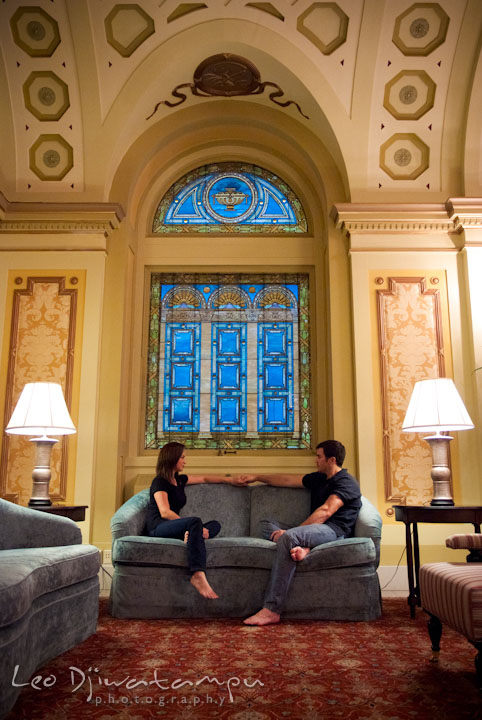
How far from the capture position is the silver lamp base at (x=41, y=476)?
153 inches

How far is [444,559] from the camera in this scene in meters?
4.52

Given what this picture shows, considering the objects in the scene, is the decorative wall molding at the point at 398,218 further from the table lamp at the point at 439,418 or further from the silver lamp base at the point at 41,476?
the silver lamp base at the point at 41,476

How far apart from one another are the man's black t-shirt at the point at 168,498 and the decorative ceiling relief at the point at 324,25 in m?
3.49

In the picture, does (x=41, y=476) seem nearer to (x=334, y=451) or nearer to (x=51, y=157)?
(x=334, y=451)

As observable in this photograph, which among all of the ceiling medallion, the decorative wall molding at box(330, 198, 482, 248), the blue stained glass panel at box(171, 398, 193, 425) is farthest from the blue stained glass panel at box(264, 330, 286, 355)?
the ceiling medallion

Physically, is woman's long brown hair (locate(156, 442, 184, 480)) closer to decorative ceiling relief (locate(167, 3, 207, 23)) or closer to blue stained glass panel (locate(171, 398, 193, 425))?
blue stained glass panel (locate(171, 398, 193, 425))

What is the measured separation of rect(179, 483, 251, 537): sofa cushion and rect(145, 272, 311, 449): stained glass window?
1.02m

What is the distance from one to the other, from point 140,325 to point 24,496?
168 centimetres

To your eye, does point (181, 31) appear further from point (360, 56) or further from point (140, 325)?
point (140, 325)

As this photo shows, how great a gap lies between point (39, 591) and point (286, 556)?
1442mm

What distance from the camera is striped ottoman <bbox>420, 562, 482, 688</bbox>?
190cm

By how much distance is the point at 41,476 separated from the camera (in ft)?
13.0

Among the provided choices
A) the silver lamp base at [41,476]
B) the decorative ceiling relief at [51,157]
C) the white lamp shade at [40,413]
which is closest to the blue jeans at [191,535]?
the silver lamp base at [41,476]

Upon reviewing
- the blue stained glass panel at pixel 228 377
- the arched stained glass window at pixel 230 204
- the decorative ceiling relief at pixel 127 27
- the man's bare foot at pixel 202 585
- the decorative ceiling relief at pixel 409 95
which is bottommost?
the man's bare foot at pixel 202 585
